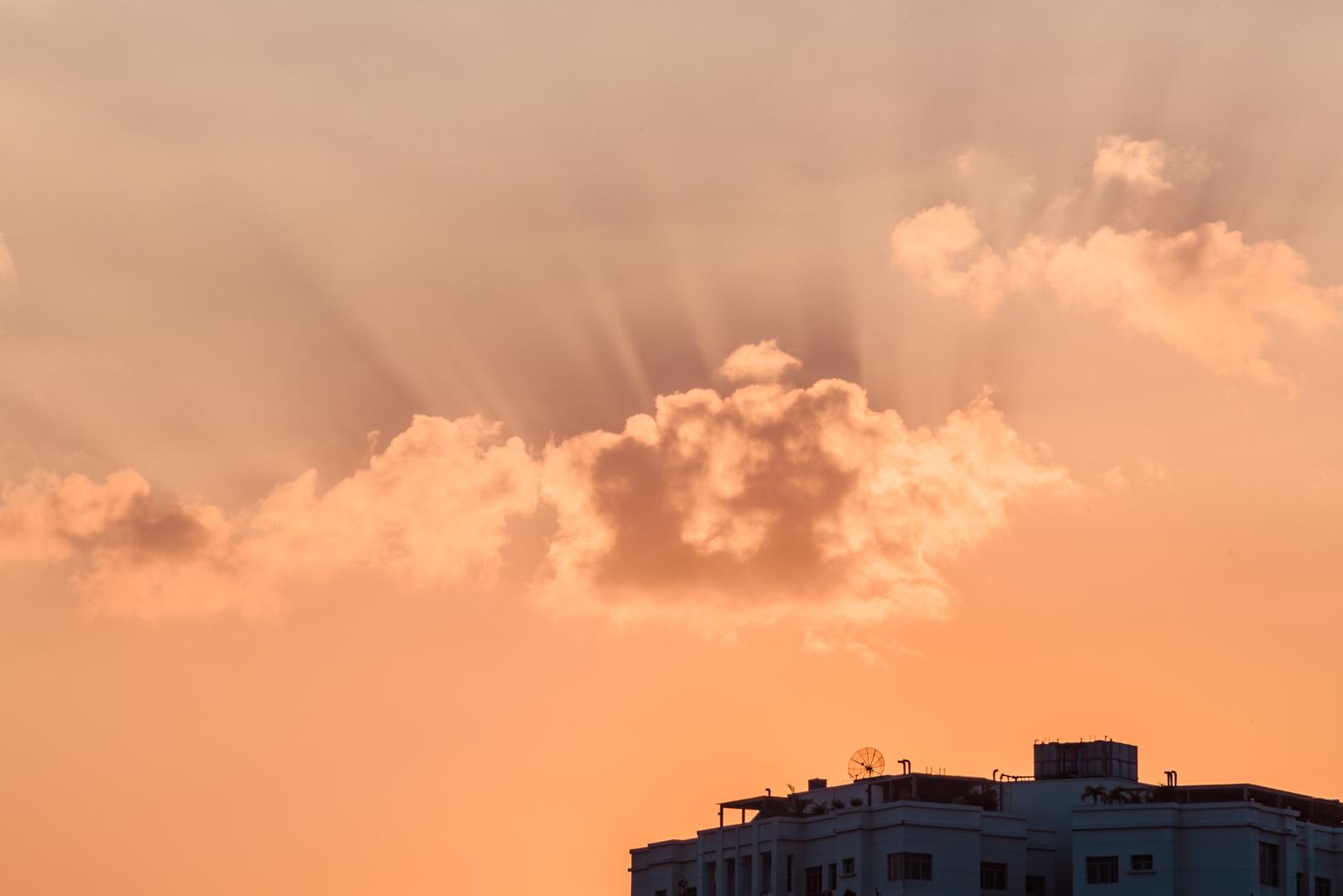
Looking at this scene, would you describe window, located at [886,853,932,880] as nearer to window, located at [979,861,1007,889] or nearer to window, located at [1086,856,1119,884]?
window, located at [979,861,1007,889]

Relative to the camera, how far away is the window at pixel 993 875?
17875 cm

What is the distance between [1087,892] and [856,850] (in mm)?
17572

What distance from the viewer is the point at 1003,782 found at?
189750 mm

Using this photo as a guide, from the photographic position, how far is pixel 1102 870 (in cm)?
17288

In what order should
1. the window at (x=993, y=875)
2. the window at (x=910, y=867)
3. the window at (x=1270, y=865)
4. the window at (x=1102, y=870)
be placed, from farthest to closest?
the window at (x=993, y=875) < the window at (x=910, y=867) < the window at (x=1102, y=870) < the window at (x=1270, y=865)

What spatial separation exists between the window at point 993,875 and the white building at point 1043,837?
87mm

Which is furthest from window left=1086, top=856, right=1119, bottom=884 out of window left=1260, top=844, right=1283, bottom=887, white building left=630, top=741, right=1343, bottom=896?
window left=1260, top=844, right=1283, bottom=887

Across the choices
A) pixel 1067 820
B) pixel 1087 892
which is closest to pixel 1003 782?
pixel 1067 820

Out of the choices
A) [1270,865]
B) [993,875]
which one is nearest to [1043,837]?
[993,875]

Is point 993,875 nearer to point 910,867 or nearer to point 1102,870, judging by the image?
point 910,867

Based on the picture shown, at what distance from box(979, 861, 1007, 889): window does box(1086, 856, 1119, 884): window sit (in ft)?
26.2

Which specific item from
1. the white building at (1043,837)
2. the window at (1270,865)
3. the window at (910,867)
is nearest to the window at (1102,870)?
the white building at (1043,837)

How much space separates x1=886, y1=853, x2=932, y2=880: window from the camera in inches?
6969

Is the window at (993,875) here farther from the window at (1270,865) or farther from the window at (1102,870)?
the window at (1270,865)
